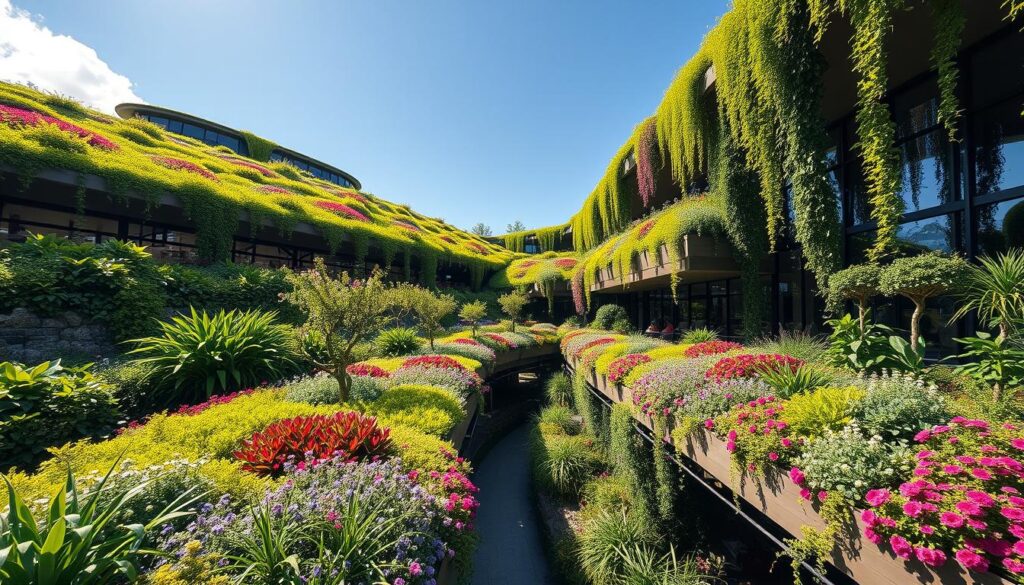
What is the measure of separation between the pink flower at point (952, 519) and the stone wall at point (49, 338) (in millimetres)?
12051

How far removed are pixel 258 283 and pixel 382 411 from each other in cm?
910

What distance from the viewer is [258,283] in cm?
1123

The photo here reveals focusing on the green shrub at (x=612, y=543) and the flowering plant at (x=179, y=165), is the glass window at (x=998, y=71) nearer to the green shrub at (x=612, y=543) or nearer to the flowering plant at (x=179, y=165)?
the green shrub at (x=612, y=543)

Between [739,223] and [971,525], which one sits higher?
[739,223]

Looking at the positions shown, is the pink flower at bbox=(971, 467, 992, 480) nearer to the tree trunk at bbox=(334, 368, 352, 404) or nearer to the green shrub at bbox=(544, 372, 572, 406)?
the tree trunk at bbox=(334, 368, 352, 404)

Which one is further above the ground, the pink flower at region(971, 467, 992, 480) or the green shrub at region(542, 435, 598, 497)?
the pink flower at region(971, 467, 992, 480)

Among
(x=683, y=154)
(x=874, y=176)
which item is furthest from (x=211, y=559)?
(x=683, y=154)

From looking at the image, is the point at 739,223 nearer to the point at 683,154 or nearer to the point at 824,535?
the point at 683,154

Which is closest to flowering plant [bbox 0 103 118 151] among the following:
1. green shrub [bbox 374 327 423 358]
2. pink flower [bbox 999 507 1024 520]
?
green shrub [bbox 374 327 423 358]

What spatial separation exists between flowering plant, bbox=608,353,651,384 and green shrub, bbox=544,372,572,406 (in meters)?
6.59

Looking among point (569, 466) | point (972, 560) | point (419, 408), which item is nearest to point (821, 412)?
point (972, 560)

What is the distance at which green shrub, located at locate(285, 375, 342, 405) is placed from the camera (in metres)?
5.58

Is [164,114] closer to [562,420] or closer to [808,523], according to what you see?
[562,420]

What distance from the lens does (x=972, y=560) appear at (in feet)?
6.13
